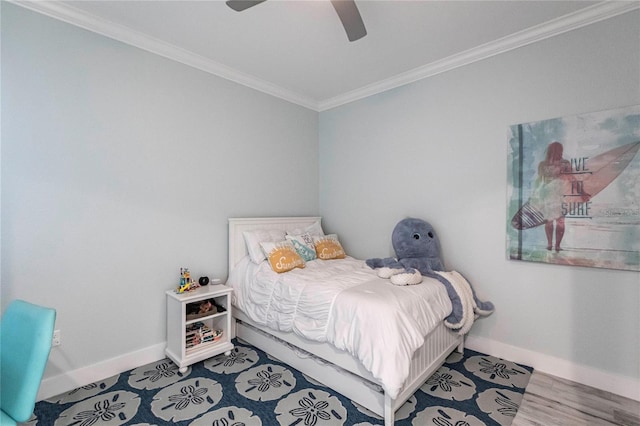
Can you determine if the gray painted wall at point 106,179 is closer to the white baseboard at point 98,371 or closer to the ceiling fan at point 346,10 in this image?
the white baseboard at point 98,371

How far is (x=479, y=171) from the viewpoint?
2.61 meters

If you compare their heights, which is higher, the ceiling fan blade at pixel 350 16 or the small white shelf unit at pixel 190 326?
the ceiling fan blade at pixel 350 16

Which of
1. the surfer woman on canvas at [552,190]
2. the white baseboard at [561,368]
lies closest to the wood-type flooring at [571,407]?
the white baseboard at [561,368]

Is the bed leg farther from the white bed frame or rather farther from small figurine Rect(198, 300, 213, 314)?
small figurine Rect(198, 300, 213, 314)

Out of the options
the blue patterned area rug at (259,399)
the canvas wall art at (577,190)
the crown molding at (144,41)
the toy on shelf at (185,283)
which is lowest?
the blue patterned area rug at (259,399)

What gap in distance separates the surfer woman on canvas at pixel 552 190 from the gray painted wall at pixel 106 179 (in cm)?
263

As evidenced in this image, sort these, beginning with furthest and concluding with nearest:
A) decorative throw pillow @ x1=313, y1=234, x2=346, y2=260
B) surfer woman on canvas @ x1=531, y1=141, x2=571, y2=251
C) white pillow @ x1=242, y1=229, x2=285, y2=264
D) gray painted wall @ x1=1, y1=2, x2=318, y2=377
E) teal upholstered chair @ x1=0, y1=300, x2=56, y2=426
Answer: decorative throw pillow @ x1=313, y1=234, x2=346, y2=260 < white pillow @ x1=242, y1=229, x2=285, y2=264 < surfer woman on canvas @ x1=531, y1=141, x2=571, y2=251 < gray painted wall @ x1=1, y1=2, x2=318, y2=377 < teal upholstered chair @ x1=0, y1=300, x2=56, y2=426

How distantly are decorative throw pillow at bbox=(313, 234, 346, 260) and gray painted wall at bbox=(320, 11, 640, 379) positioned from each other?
1.45 ft

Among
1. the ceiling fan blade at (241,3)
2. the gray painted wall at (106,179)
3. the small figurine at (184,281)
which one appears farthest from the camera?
the small figurine at (184,281)

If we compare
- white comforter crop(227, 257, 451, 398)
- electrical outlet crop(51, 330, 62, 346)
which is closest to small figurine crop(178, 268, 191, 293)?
white comforter crop(227, 257, 451, 398)

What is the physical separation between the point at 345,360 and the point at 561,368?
1680mm

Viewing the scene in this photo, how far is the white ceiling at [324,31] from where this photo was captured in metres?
2.04

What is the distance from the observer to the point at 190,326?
256cm

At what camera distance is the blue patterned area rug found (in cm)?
176
